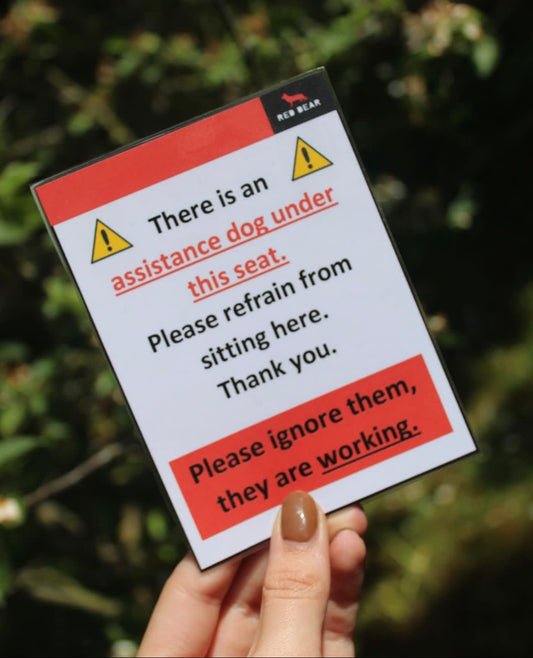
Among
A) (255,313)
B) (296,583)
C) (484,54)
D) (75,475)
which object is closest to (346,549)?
(296,583)

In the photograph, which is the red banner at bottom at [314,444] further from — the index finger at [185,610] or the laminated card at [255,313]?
the index finger at [185,610]

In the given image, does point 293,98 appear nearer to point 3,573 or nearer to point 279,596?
point 279,596

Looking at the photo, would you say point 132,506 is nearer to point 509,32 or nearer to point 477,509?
point 477,509

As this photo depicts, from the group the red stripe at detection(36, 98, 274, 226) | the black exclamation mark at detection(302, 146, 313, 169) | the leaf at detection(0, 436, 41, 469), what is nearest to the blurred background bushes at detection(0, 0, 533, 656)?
the leaf at detection(0, 436, 41, 469)

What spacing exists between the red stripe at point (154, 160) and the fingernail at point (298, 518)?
66 cm

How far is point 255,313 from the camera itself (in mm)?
1168

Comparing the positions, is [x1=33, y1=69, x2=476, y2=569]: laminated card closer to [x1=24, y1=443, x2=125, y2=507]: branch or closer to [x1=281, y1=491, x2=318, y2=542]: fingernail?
[x1=281, y1=491, x2=318, y2=542]: fingernail

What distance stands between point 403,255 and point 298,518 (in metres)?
0.93

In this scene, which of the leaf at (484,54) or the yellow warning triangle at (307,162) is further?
the leaf at (484,54)

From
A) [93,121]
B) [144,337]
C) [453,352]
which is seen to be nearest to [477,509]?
[453,352]

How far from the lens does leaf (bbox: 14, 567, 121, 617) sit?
1800mm

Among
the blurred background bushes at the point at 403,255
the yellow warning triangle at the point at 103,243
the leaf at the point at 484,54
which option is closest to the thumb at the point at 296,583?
the yellow warning triangle at the point at 103,243

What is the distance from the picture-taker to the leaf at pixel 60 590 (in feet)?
5.90

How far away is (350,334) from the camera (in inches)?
46.9
